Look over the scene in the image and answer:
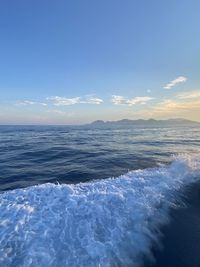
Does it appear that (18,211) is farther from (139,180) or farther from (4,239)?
(139,180)

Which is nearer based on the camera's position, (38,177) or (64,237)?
(64,237)

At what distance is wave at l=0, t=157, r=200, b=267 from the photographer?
13.9 ft

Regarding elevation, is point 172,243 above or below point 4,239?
below

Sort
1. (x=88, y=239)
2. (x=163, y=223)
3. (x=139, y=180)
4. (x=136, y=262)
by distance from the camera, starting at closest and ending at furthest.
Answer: (x=136, y=262), (x=88, y=239), (x=163, y=223), (x=139, y=180)

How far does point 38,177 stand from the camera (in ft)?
35.1

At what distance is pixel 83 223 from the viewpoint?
5.14 meters

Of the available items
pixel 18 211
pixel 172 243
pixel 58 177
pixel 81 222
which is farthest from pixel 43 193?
pixel 58 177

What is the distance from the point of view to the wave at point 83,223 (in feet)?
13.9

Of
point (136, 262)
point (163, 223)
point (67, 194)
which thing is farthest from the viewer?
point (67, 194)

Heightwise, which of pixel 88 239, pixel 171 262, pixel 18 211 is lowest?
pixel 171 262

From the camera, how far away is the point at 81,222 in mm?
5184

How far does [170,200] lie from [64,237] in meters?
3.71

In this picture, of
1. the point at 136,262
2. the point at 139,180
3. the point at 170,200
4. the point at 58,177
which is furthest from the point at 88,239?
the point at 58,177

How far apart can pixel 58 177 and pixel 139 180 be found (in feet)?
13.9
